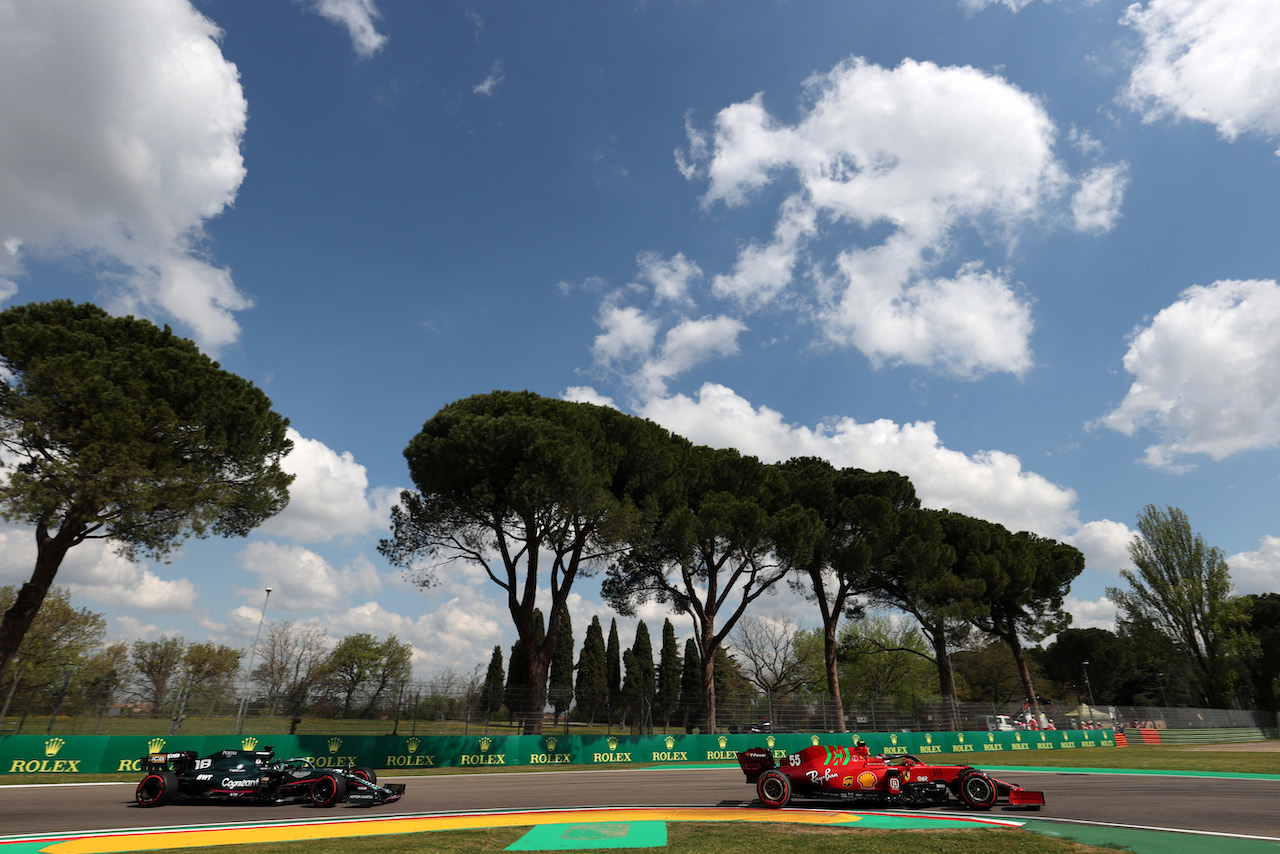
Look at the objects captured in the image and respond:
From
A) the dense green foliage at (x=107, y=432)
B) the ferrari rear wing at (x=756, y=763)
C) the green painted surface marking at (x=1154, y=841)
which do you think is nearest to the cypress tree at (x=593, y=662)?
the dense green foliage at (x=107, y=432)

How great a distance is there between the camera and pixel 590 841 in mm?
8477

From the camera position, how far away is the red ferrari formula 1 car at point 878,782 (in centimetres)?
1097

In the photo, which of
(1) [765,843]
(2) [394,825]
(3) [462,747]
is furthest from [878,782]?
(3) [462,747]

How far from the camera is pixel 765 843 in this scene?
26.4ft

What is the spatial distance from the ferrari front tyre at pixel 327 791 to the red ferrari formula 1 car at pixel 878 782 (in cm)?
789

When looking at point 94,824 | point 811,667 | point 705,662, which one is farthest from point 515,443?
point 811,667

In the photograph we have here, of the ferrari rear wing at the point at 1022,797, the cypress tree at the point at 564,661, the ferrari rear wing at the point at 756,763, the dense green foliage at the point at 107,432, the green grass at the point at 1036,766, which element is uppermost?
the dense green foliage at the point at 107,432

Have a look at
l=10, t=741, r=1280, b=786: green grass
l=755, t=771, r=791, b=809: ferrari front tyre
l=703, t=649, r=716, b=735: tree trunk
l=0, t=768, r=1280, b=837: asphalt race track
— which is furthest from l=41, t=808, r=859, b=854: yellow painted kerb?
l=703, t=649, r=716, b=735: tree trunk

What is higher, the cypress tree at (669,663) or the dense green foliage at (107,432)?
the dense green foliage at (107,432)

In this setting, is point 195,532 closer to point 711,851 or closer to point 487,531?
point 487,531

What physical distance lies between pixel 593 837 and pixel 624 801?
4428 mm

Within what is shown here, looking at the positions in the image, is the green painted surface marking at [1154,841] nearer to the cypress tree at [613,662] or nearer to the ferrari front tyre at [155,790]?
the ferrari front tyre at [155,790]

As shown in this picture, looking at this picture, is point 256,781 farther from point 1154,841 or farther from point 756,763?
point 1154,841

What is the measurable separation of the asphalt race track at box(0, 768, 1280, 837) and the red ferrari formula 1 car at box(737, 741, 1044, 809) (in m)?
0.38
